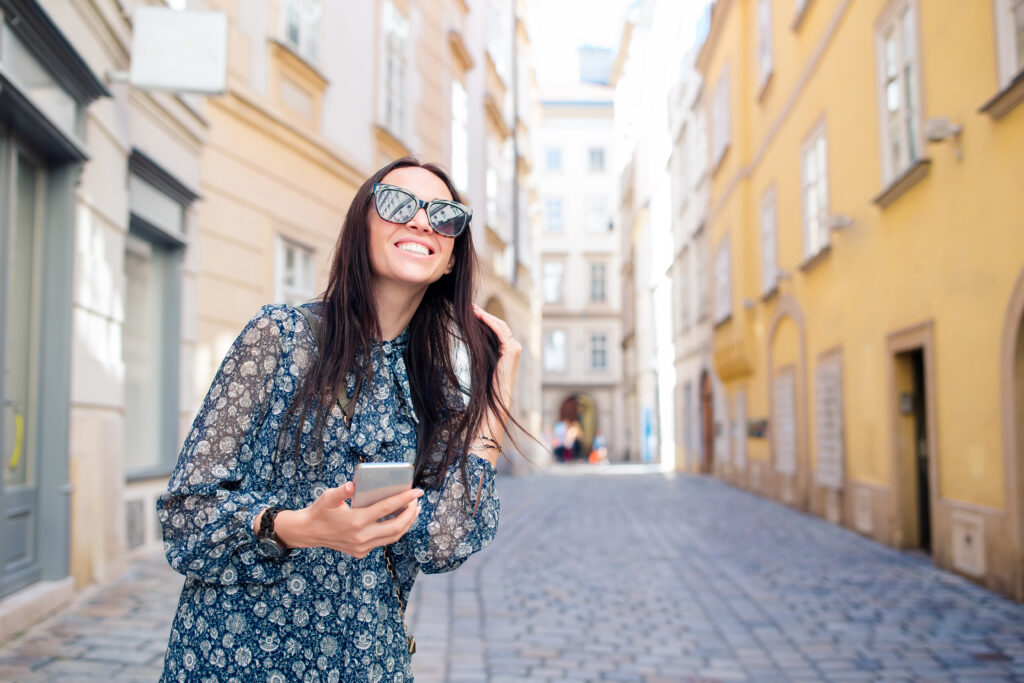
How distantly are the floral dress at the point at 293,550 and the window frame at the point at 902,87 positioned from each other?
777 cm

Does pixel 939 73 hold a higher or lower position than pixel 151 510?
higher

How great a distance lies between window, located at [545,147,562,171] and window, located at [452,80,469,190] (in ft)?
104

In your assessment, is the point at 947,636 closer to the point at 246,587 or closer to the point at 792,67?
the point at 246,587

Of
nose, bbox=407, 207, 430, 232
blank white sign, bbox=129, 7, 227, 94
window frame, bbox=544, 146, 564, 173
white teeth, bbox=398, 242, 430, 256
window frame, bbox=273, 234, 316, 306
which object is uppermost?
window frame, bbox=544, 146, 564, 173

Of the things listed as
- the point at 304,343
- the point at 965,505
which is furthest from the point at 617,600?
the point at 304,343

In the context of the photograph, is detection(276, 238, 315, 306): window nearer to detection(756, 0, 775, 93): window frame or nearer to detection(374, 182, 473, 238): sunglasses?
detection(756, 0, 775, 93): window frame

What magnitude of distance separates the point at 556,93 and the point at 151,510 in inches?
1871

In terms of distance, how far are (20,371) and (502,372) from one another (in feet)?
16.1

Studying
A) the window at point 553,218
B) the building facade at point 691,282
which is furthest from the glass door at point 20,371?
the window at point 553,218

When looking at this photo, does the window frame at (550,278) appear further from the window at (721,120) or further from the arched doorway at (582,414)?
the window at (721,120)

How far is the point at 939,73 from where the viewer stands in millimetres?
8133

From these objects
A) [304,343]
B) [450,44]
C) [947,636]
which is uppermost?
[450,44]

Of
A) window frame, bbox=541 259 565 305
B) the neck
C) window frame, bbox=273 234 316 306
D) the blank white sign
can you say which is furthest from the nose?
window frame, bbox=541 259 565 305

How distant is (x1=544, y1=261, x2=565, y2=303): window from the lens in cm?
A: 5041
